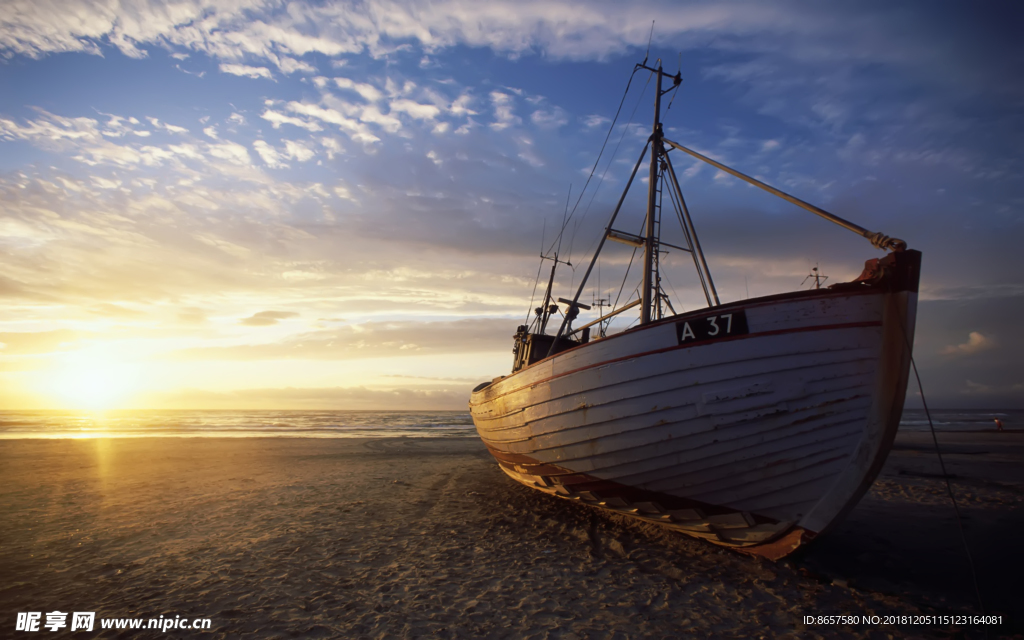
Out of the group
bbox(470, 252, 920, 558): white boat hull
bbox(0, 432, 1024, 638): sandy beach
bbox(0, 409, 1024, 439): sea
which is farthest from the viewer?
bbox(0, 409, 1024, 439): sea

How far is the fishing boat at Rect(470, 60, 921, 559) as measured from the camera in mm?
5270

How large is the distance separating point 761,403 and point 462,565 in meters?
4.65

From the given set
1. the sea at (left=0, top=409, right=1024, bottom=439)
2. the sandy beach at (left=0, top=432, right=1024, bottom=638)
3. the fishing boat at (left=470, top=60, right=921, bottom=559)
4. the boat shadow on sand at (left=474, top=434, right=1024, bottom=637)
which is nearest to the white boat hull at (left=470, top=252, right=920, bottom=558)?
the fishing boat at (left=470, top=60, right=921, bottom=559)

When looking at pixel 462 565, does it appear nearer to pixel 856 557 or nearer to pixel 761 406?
pixel 761 406

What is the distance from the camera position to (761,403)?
539 cm

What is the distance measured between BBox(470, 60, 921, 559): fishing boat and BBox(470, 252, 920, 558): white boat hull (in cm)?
1

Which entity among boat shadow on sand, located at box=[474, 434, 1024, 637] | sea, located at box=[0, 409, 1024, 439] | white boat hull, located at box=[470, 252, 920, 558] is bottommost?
sea, located at box=[0, 409, 1024, 439]

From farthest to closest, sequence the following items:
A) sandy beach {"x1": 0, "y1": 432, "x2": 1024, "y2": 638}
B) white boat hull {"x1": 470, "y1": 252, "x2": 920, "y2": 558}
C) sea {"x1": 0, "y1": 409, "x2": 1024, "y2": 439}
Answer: sea {"x1": 0, "y1": 409, "x2": 1024, "y2": 439}, white boat hull {"x1": 470, "y1": 252, "x2": 920, "y2": 558}, sandy beach {"x1": 0, "y1": 432, "x2": 1024, "y2": 638}

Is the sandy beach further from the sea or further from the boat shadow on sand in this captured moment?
the sea

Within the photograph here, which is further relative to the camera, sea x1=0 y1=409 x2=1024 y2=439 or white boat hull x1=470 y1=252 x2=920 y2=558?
sea x1=0 y1=409 x2=1024 y2=439

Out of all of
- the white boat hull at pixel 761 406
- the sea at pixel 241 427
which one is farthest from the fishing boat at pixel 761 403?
the sea at pixel 241 427

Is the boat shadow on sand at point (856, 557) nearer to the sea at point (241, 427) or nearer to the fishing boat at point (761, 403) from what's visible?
the fishing boat at point (761, 403)

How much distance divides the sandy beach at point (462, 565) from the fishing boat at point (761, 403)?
84 cm

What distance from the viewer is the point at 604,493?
7.19 meters
